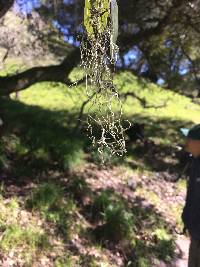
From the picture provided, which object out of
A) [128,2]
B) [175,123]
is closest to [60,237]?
[128,2]

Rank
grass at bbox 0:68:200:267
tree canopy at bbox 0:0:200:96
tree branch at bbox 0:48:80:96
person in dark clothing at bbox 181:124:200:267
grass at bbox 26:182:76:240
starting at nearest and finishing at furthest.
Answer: person in dark clothing at bbox 181:124:200:267 < grass at bbox 0:68:200:267 < grass at bbox 26:182:76:240 < tree canopy at bbox 0:0:200:96 < tree branch at bbox 0:48:80:96

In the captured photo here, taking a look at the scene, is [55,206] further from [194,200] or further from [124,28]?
[124,28]

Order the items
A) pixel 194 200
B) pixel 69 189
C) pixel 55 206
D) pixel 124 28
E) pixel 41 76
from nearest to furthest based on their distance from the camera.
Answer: pixel 194 200, pixel 55 206, pixel 69 189, pixel 41 76, pixel 124 28

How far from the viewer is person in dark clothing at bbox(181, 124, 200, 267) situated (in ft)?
16.1

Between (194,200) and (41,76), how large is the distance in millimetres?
5072

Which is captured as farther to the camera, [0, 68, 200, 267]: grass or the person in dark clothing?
[0, 68, 200, 267]: grass

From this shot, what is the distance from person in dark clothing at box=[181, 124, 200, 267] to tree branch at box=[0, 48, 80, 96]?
4.62 m

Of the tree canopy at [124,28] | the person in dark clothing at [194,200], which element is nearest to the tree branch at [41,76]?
the tree canopy at [124,28]

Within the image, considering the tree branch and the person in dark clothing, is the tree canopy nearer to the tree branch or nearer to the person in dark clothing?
the tree branch

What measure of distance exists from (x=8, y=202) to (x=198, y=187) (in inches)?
134

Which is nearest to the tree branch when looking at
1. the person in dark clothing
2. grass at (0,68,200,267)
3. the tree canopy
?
the tree canopy

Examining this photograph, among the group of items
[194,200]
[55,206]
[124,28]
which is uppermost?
[124,28]

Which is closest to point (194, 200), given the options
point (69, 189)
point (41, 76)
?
point (69, 189)

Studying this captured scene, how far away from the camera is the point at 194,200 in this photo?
4.94m
